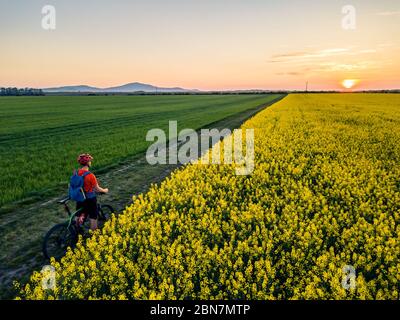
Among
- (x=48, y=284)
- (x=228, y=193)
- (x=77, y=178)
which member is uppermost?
(x=77, y=178)

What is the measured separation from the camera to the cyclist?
687cm

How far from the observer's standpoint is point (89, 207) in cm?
733

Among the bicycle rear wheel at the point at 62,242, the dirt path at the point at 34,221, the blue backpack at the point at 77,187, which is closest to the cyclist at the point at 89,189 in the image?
the blue backpack at the point at 77,187

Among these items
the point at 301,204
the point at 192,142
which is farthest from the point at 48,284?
the point at 192,142

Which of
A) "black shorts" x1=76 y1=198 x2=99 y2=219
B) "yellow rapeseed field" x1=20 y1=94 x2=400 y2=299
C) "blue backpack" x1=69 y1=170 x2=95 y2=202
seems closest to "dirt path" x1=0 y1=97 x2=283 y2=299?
"yellow rapeseed field" x1=20 y1=94 x2=400 y2=299

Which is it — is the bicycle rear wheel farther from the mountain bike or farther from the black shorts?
the black shorts

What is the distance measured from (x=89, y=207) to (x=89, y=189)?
0.50 meters

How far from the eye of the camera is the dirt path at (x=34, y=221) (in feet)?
21.5

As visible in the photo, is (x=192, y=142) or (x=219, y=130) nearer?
(x=192, y=142)

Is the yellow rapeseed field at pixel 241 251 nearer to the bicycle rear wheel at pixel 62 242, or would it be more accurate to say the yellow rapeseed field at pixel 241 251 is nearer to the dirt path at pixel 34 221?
the dirt path at pixel 34 221

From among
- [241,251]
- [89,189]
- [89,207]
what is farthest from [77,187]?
[241,251]

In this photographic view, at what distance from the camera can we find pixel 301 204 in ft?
25.2
